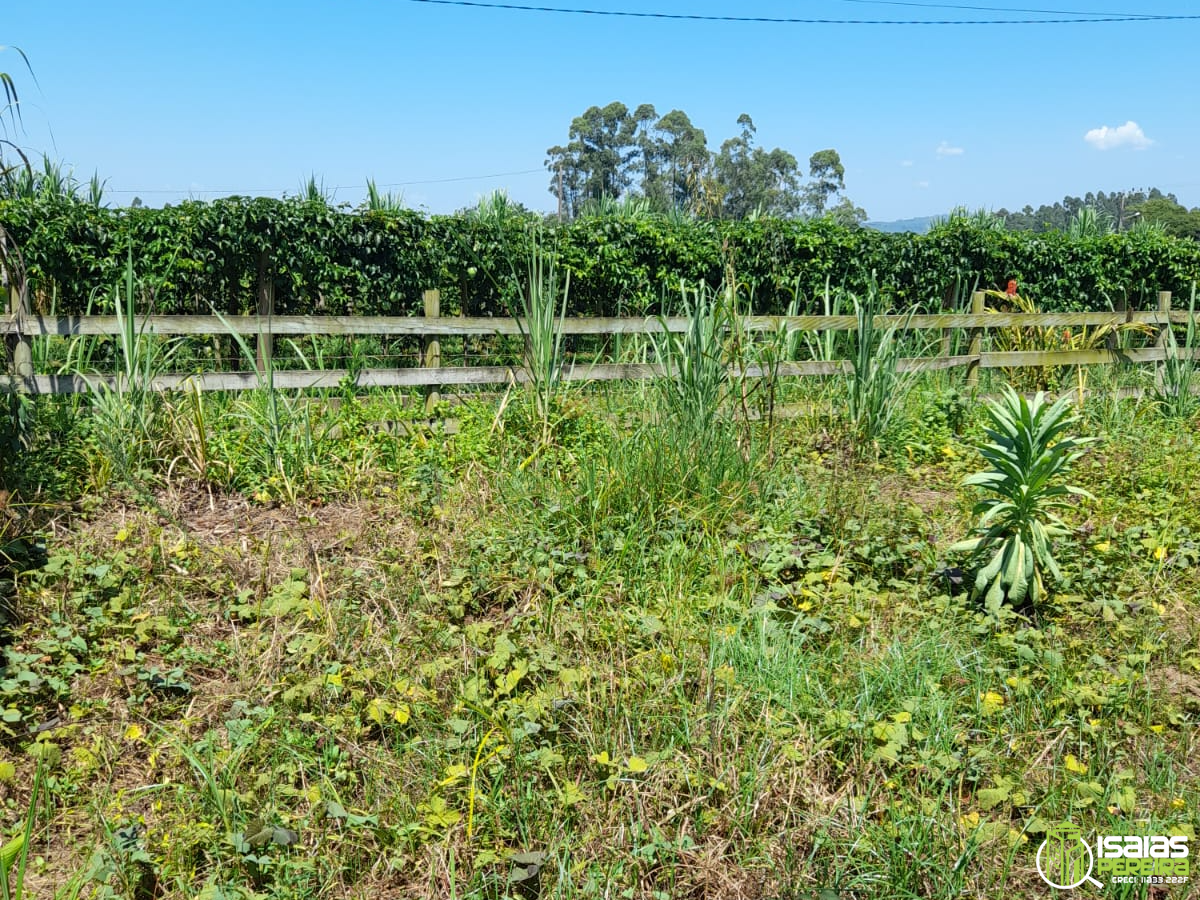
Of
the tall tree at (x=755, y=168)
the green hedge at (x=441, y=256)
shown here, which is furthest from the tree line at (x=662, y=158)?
the green hedge at (x=441, y=256)

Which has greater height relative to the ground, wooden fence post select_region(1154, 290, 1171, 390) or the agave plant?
wooden fence post select_region(1154, 290, 1171, 390)

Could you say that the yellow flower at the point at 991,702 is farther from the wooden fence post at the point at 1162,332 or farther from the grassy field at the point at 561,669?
the wooden fence post at the point at 1162,332

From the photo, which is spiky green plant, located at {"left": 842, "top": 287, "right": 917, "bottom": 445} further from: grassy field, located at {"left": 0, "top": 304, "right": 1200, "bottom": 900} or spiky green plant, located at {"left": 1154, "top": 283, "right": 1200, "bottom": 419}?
spiky green plant, located at {"left": 1154, "top": 283, "right": 1200, "bottom": 419}

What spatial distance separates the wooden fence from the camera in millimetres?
5043

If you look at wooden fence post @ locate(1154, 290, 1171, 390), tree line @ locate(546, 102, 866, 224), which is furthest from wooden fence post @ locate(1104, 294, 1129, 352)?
tree line @ locate(546, 102, 866, 224)

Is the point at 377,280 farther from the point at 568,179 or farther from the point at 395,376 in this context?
the point at 568,179

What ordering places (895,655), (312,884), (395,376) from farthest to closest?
(395,376)
(895,655)
(312,884)

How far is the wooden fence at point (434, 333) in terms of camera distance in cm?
504

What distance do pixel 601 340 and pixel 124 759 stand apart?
5871mm

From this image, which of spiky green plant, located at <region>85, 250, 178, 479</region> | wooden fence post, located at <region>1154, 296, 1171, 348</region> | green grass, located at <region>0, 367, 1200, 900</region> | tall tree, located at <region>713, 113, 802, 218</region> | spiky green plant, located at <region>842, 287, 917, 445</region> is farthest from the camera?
tall tree, located at <region>713, 113, 802, 218</region>

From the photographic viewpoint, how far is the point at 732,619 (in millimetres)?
3555

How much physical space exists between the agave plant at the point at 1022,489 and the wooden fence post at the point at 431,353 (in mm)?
3881

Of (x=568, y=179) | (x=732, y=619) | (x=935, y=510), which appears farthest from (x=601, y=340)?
(x=568, y=179)

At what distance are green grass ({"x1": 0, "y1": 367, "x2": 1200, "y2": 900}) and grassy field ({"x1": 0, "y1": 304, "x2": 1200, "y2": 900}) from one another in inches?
0.6
